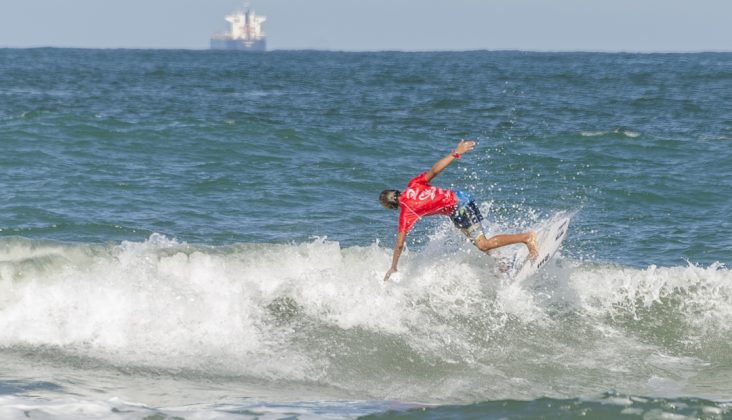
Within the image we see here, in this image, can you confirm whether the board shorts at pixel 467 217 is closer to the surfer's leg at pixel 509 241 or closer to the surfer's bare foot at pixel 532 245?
the surfer's leg at pixel 509 241

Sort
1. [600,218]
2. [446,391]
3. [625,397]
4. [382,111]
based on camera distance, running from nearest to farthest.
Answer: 1. [625,397]
2. [446,391]
3. [600,218]
4. [382,111]

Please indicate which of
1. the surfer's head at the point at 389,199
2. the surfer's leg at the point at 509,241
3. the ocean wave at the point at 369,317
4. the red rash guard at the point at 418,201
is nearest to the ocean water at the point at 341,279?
the ocean wave at the point at 369,317

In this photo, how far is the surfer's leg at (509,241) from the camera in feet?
37.7

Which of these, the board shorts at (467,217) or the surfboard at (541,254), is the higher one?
the board shorts at (467,217)

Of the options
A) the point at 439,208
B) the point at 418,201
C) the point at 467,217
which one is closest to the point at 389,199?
the point at 418,201

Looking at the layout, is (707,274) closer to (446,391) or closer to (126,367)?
(446,391)

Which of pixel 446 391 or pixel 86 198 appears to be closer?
pixel 446 391

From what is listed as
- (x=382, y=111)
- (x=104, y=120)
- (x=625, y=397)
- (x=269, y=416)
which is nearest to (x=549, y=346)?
(x=625, y=397)

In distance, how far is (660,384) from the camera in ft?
31.1

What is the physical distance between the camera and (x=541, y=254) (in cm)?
1154

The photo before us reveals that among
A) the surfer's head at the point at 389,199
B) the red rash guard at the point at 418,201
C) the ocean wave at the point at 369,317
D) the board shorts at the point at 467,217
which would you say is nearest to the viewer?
the ocean wave at the point at 369,317

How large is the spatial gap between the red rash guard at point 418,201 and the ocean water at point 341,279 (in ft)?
3.11

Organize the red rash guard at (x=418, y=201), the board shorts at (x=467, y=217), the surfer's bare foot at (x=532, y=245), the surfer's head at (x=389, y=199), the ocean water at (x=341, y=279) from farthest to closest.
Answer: the board shorts at (x=467, y=217) → the surfer's bare foot at (x=532, y=245) → the red rash guard at (x=418, y=201) → the surfer's head at (x=389, y=199) → the ocean water at (x=341, y=279)

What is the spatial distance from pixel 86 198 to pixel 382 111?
1527 cm
